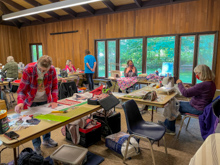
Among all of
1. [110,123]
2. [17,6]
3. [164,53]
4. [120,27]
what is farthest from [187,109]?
[17,6]

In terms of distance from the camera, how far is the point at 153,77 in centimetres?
488

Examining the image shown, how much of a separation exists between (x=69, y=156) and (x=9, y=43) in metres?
9.55

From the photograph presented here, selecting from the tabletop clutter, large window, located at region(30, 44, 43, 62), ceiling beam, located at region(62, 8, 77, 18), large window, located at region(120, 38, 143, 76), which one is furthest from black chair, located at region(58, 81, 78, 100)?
large window, located at region(30, 44, 43, 62)

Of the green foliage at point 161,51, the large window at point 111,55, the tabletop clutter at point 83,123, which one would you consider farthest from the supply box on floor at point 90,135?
the large window at point 111,55

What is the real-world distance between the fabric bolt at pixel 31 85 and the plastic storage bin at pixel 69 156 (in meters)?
0.66

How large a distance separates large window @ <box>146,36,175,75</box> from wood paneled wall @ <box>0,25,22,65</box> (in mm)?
7662

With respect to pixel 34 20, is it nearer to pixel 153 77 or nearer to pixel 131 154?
pixel 153 77

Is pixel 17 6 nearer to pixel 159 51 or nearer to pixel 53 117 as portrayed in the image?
pixel 159 51

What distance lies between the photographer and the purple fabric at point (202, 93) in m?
2.43

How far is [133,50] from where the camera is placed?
647cm

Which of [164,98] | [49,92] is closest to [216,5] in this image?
[164,98]

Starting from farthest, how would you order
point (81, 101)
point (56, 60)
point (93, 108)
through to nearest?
1. point (56, 60)
2. point (81, 101)
3. point (93, 108)

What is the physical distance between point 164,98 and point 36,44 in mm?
8710

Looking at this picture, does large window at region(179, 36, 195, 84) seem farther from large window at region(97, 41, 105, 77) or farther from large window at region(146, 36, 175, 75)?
large window at region(97, 41, 105, 77)
